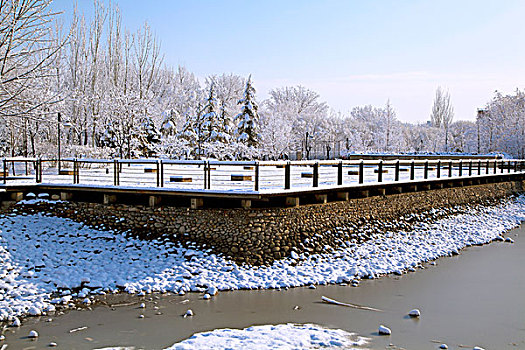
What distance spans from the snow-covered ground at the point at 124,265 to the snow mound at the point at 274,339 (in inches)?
98.7

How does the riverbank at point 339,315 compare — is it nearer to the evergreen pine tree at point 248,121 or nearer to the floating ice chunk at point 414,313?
the floating ice chunk at point 414,313

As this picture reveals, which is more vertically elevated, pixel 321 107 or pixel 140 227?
pixel 321 107

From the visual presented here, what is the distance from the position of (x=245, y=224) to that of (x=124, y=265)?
322cm

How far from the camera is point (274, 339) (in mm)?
7973

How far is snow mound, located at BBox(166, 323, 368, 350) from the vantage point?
7.69 metres

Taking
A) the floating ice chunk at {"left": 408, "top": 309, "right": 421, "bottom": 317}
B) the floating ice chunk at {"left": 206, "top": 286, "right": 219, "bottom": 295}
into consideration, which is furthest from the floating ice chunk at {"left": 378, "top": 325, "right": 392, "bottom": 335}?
the floating ice chunk at {"left": 206, "top": 286, "right": 219, "bottom": 295}

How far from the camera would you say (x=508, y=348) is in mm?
7793

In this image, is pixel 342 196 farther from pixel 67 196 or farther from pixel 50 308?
pixel 50 308

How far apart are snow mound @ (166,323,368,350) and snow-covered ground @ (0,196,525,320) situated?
98.7 inches

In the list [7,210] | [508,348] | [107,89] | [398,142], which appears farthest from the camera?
[398,142]

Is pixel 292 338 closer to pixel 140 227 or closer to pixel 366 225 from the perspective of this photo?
pixel 140 227

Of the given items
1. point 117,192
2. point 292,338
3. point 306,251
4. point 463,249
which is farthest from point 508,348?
point 117,192

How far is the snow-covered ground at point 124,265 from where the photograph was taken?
10.5 meters

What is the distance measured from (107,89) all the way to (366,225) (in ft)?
117
